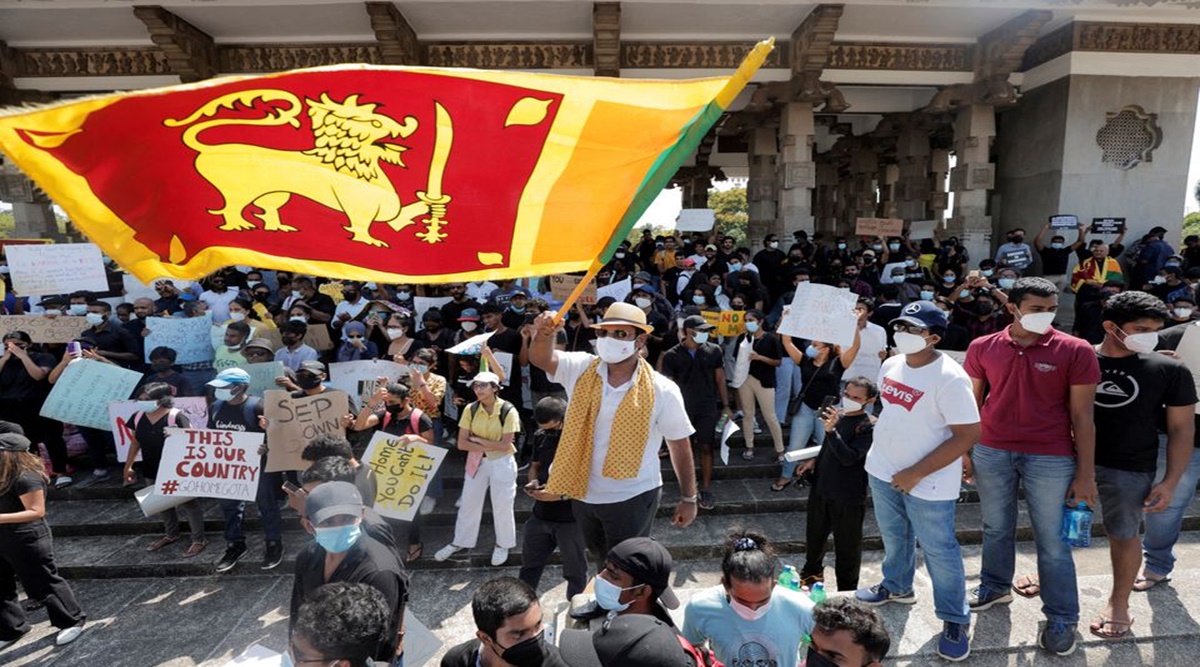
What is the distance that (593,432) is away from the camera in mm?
3076

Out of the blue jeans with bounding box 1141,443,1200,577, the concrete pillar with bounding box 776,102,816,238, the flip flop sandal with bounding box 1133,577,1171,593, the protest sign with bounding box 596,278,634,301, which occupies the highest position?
the concrete pillar with bounding box 776,102,816,238

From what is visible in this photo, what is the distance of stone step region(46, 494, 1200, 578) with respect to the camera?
4.95m

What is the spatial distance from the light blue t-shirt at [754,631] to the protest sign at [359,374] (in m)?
4.28

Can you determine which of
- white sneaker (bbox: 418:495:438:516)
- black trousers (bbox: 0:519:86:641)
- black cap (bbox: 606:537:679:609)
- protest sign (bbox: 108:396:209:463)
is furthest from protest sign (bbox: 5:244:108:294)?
black cap (bbox: 606:537:679:609)

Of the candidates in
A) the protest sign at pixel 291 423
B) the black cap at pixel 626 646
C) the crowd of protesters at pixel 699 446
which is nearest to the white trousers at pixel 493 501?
the crowd of protesters at pixel 699 446

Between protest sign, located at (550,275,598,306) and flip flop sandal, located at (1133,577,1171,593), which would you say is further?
protest sign, located at (550,275,598,306)

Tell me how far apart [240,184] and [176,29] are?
9404mm

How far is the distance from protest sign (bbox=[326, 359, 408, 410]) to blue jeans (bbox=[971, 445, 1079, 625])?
4810mm

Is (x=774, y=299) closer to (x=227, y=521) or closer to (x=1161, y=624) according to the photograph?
(x=1161, y=624)

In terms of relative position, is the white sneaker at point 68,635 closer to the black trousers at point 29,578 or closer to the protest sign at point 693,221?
the black trousers at point 29,578

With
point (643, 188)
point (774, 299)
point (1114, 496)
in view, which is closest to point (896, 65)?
point (774, 299)

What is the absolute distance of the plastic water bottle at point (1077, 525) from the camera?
10.1ft

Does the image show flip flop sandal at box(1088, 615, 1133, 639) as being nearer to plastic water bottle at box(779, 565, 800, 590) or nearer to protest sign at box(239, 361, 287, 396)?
plastic water bottle at box(779, 565, 800, 590)

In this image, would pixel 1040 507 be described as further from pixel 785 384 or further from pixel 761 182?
pixel 761 182
